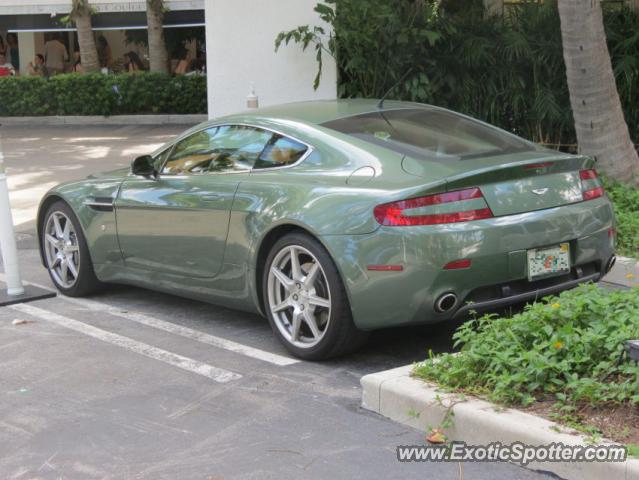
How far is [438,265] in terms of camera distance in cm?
523

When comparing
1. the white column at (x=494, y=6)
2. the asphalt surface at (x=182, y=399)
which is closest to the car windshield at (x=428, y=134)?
the asphalt surface at (x=182, y=399)

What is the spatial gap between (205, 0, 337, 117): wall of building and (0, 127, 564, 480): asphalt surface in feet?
17.4

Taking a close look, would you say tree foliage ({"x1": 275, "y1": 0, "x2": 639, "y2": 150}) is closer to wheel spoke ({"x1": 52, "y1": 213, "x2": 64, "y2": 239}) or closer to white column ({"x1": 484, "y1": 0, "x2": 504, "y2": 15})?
white column ({"x1": 484, "y1": 0, "x2": 504, "y2": 15})

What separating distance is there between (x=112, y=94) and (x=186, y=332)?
1613 centimetres

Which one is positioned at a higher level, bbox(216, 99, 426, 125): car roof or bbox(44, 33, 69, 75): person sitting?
bbox(44, 33, 69, 75): person sitting

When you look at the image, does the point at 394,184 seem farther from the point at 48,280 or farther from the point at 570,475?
the point at 48,280

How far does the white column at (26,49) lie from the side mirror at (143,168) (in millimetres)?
22486

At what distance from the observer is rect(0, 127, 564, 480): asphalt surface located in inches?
172

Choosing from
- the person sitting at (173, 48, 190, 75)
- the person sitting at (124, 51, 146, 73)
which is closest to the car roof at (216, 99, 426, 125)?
the person sitting at (173, 48, 190, 75)

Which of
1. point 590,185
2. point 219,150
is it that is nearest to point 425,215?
point 590,185

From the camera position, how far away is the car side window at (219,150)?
21.0ft

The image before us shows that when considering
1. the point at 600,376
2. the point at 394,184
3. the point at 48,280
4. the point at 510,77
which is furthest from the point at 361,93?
the point at 600,376

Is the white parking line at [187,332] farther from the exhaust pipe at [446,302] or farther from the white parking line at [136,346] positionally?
the exhaust pipe at [446,302]

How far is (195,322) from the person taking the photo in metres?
6.89
